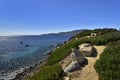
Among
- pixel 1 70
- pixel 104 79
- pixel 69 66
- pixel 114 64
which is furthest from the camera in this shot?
pixel 1 70

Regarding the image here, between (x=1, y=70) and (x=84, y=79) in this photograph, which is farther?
(x=1, y=70)

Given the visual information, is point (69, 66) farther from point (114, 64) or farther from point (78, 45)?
point (78, 45)

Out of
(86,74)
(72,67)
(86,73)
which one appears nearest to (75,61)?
(72,67)

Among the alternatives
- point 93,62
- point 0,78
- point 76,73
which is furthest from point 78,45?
point 0,78

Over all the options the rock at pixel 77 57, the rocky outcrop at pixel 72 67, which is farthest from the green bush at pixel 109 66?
the rock at pixel 77 57

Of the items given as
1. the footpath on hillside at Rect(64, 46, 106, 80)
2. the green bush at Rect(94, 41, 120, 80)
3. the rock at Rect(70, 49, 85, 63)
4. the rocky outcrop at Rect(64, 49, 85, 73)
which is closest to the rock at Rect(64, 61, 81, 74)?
the rocky outcrop at Rect(64, 49, 85, 73)

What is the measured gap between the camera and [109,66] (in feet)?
70.3

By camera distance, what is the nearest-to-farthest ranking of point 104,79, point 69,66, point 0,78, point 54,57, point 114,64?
point 104,79
point 114,64
point 69,66
point 54,57
point 0,78

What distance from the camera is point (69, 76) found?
21.8 m

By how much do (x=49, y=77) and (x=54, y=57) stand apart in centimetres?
836

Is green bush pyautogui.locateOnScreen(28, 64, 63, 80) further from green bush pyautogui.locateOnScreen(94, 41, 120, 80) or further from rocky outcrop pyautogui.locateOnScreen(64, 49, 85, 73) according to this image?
green bush pyautogui.locateOnScreen(94, 41, 120, 80)

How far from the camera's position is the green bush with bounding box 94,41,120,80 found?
66.3ft

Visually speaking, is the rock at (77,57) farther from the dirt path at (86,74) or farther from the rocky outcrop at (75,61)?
the dirt path at (86,74)

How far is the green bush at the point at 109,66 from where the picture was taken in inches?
796
